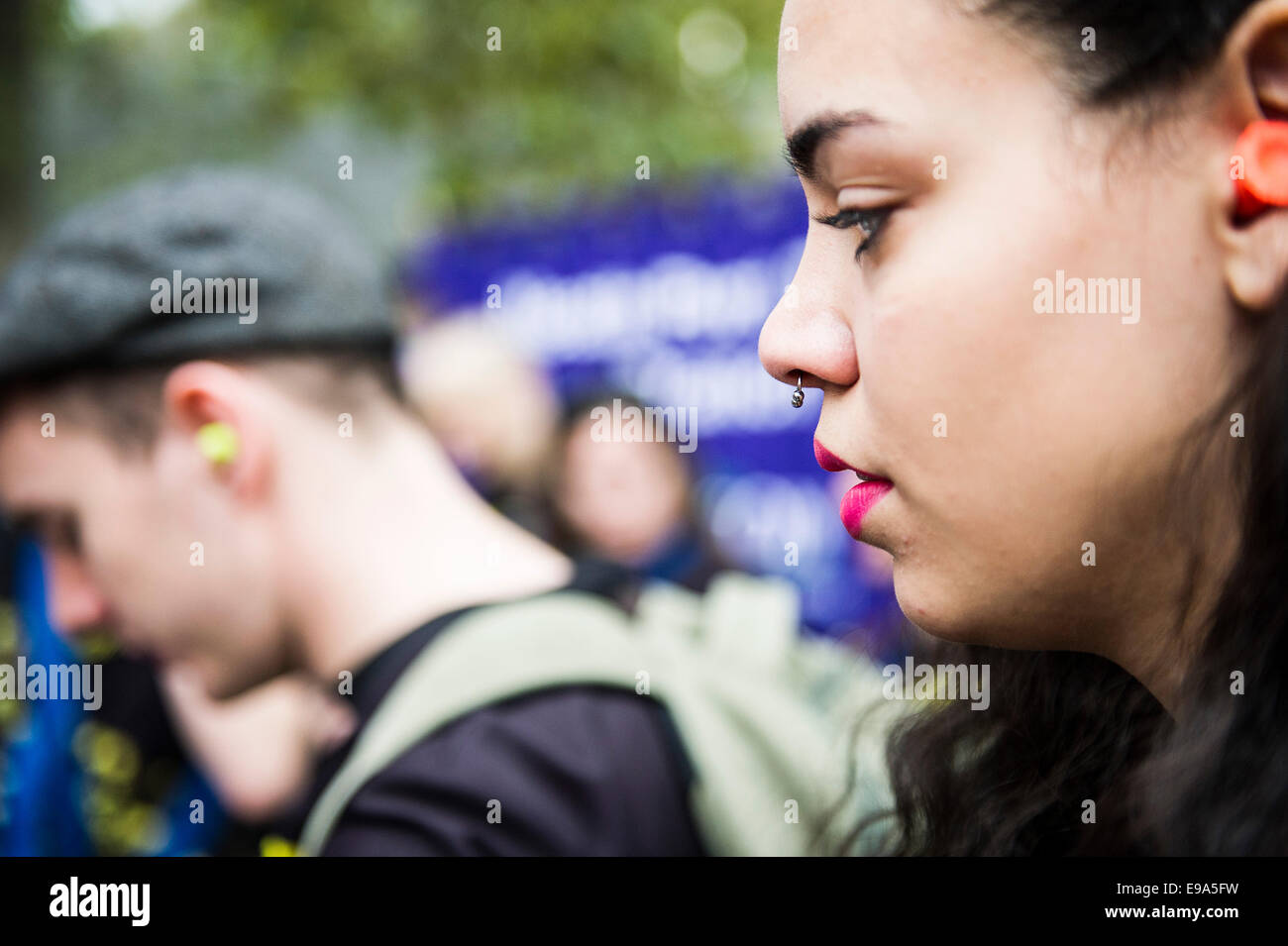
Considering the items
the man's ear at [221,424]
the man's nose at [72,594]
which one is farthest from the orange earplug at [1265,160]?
the man's nose at [72,594]

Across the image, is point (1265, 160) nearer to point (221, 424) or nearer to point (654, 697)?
point (654, 697)

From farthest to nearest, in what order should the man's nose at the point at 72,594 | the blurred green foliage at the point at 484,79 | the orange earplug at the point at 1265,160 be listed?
the blurred green foliage at the point at 484,79
the man's nose at the point at 72,594
the orange earplug at the point at 1265,160

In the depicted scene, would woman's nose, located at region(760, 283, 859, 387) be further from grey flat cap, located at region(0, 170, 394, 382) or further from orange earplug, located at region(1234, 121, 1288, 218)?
grey flat cap, located at region(0, 170, 394, 382)

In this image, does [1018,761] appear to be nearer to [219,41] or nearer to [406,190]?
[219,41]

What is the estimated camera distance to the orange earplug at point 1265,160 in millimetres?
821

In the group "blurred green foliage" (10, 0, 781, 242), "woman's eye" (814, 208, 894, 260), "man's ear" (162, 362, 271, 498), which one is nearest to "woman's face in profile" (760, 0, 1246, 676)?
"woman's eye" (814, 208, 894, 260)

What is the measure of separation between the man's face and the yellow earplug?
0.05 ft

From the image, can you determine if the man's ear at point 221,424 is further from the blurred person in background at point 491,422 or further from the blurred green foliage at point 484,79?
A: the blurred green foliage at point 484,79

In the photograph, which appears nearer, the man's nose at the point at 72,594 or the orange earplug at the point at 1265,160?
the orange earplug at the point at 1265,160

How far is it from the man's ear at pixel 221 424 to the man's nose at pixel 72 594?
22.7 inches

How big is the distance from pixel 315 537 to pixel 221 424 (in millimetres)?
253

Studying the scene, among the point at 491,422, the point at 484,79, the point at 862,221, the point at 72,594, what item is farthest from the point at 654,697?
the point at 484,79

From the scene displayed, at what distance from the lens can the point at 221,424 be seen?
199 centimetres

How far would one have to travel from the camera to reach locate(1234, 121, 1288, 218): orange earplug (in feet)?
2.69
